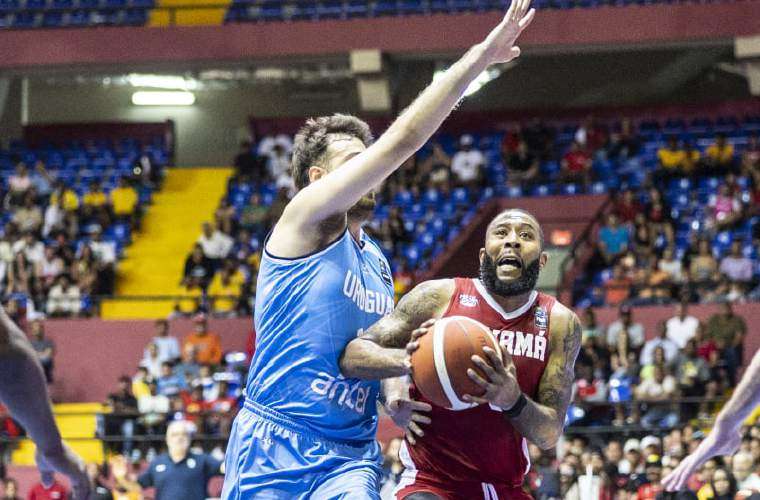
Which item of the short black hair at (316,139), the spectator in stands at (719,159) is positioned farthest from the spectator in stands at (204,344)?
the short black hair at (316,139)

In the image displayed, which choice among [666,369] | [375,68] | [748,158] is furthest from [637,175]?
[666,369]

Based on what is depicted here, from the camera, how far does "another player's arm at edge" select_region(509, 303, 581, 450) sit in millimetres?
4930

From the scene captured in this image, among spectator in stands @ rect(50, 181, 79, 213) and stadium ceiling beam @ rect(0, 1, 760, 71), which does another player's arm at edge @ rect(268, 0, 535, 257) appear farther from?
spectator in stands @ rect(50, 181, 79, 213)

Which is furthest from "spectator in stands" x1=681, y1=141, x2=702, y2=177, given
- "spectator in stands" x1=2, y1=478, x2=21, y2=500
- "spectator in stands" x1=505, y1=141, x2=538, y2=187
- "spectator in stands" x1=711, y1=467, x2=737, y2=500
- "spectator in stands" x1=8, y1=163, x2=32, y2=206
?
"spectator in stands" x1=2, y1=478, x2=21, y2=500

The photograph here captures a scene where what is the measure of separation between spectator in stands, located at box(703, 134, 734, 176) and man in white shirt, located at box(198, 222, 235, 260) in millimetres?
7915

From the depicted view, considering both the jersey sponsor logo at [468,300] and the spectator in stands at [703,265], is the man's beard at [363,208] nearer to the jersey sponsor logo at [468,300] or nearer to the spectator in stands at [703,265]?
the jersey sponsor logo at [468,300]

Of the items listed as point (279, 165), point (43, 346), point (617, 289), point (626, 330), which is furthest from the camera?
point (279, 165)

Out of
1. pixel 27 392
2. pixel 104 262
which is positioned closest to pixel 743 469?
pixel 27 392

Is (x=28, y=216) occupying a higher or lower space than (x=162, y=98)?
lower

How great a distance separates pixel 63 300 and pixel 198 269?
6.94 feet

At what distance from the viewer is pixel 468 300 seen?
17.8 feet

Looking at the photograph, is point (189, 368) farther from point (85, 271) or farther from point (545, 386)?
point (545, 386)

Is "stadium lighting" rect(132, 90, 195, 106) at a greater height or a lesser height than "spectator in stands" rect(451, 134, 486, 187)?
greater

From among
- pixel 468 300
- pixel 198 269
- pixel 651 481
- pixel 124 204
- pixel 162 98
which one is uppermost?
pixel 162 98
